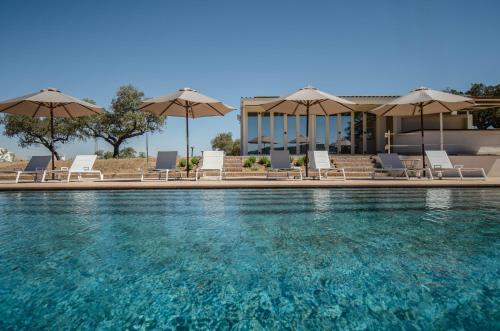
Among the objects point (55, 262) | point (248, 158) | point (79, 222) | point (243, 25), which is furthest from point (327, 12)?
point (55, 262)

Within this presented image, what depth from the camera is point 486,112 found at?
2956cm

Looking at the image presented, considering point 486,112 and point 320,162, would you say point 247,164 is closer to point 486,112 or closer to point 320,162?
point 320,162

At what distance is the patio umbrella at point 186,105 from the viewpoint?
9.94 meters

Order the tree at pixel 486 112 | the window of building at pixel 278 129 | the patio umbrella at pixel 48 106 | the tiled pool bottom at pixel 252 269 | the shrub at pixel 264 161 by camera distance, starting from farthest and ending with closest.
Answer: the tree at pixel 486 112
the window of building at pixel 278 129
the shrub at pixel 264 161
the patio umbrella at pixel 48 106
the tiled pool bottom at pixel 252 269

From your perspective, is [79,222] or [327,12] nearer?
[79,222]

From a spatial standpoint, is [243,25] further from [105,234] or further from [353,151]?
[105,234]

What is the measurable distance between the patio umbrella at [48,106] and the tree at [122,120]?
15.0 metres

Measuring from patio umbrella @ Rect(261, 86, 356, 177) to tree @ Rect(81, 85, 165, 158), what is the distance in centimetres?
1880

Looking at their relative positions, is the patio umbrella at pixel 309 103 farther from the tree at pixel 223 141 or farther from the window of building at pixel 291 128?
the tree at pixel 223 141

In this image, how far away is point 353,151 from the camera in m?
19.4

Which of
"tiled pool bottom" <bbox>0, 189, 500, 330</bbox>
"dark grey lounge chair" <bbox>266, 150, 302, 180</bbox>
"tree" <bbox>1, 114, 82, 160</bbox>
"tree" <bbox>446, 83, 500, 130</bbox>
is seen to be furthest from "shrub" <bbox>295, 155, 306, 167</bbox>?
"tree" <bbox>446, 83, 500, 130</bbox>

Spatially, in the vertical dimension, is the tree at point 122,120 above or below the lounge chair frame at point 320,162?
above

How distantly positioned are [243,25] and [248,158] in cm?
633

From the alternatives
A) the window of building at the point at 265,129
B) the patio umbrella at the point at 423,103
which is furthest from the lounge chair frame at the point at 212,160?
the window of building at the point at 265,129
